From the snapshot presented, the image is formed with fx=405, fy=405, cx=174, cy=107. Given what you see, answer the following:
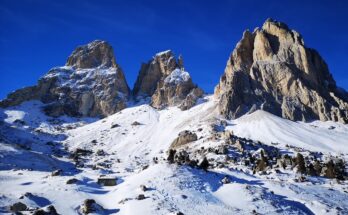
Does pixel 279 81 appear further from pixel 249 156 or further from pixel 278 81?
pixel 249 156

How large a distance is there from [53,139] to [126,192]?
439 feet

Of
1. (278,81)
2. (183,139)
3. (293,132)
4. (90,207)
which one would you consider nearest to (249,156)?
(183,139)

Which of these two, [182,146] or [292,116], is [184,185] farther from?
[292,116]

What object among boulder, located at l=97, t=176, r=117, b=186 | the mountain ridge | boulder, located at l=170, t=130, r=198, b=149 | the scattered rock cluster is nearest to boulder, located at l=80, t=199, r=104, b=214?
boulder, located at l=97, t=176, r=117, b=186

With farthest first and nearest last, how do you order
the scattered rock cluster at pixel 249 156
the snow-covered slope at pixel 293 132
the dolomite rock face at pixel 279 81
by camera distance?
the dolomite rock face at pixel 279 81 → the snow-covered slope at pixel 293 132 → the scattered rock cluster at pixel 249 156

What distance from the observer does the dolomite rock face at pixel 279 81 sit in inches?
6235

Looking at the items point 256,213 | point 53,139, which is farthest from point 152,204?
point 53,139

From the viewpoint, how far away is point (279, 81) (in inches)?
Answer: 6703

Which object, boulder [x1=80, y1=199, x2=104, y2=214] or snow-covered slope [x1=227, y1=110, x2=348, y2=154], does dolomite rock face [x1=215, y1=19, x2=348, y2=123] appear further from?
boulder [x1=80, y1=199, x2=104, y2=214]

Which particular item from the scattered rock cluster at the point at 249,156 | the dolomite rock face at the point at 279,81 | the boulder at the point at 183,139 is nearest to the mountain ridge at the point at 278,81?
the dolomite rock face at the point at 279,81

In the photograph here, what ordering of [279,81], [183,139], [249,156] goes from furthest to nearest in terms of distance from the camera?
1. [279,81]
2. [183,139]
3. [249,156]

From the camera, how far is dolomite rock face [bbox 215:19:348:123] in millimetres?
158375

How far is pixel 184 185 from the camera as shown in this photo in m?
47.8

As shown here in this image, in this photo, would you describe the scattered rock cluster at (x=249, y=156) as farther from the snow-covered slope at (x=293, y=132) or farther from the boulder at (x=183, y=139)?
the snow-covered slope at (x=293, y=132)
